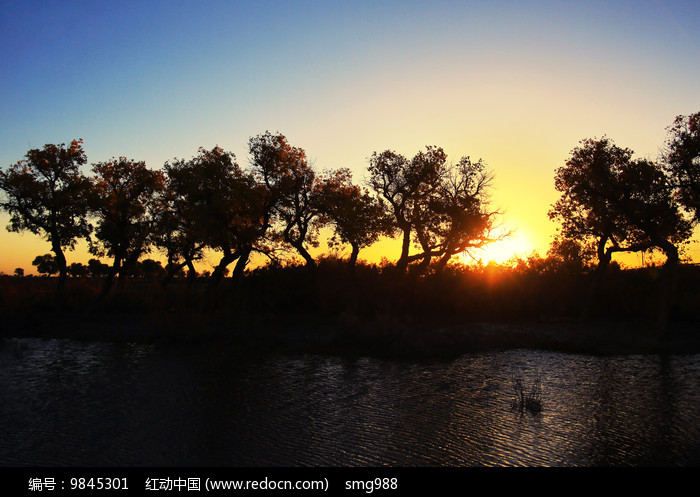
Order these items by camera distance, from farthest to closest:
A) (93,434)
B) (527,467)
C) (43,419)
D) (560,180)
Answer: (560,180), (43,419), (93,434), (527,467)

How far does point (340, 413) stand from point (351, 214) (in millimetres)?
24522

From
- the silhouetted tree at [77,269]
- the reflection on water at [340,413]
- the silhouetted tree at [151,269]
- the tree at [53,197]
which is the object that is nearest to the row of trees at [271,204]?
the tree at [53,197]

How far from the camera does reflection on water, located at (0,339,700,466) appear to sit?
958cm

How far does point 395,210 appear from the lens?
37688 mm

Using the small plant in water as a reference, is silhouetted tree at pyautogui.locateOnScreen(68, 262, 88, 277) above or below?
above

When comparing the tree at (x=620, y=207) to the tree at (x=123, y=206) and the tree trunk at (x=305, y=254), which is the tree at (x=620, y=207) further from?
the tree at (x=123, y=206)

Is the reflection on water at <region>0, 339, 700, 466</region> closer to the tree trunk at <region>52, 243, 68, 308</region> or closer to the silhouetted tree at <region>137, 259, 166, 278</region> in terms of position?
the tree trunk at <region>52, 243, 68, 308</region>

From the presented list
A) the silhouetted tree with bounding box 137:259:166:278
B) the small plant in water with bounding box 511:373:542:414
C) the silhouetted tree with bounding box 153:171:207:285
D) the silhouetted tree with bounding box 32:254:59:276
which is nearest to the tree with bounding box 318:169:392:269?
the silhouetted tree with bounding box 153:171:207:285

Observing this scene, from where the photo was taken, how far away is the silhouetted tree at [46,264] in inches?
4262

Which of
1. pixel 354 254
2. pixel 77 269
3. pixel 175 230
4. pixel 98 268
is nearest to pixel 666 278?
pixel 354 254

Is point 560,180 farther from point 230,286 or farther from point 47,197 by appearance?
point 47,197

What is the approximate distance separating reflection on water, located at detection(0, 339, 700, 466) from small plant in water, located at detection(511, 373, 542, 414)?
0.84 ft

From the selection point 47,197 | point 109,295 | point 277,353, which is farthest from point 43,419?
point 47,197

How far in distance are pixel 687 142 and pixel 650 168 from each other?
7.28 ft
